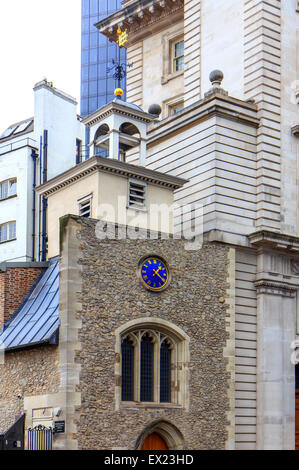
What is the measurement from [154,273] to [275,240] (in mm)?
5733

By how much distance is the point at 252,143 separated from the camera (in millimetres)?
33750

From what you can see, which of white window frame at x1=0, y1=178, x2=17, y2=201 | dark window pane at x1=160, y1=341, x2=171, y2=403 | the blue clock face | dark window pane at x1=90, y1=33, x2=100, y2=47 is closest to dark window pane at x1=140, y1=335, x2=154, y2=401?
dark window pane at x1=160, y1=341, x2=171, y2=403

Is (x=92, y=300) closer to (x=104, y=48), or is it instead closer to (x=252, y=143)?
(x=252, y=143)

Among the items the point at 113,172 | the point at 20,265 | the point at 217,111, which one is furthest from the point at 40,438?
the point at 217,111

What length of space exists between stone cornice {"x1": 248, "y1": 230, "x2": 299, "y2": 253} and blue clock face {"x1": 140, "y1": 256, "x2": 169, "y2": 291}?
14.6ft

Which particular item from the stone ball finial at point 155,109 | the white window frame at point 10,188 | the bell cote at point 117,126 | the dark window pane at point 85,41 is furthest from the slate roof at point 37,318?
the dark window pane at point 85,41

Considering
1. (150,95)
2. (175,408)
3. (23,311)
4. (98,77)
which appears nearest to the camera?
(175,408)

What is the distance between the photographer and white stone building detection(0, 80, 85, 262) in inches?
2191

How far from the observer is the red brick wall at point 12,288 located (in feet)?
102

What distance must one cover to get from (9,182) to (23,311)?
91.4 ft

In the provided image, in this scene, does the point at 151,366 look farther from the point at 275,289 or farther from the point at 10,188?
the point at 10,188
